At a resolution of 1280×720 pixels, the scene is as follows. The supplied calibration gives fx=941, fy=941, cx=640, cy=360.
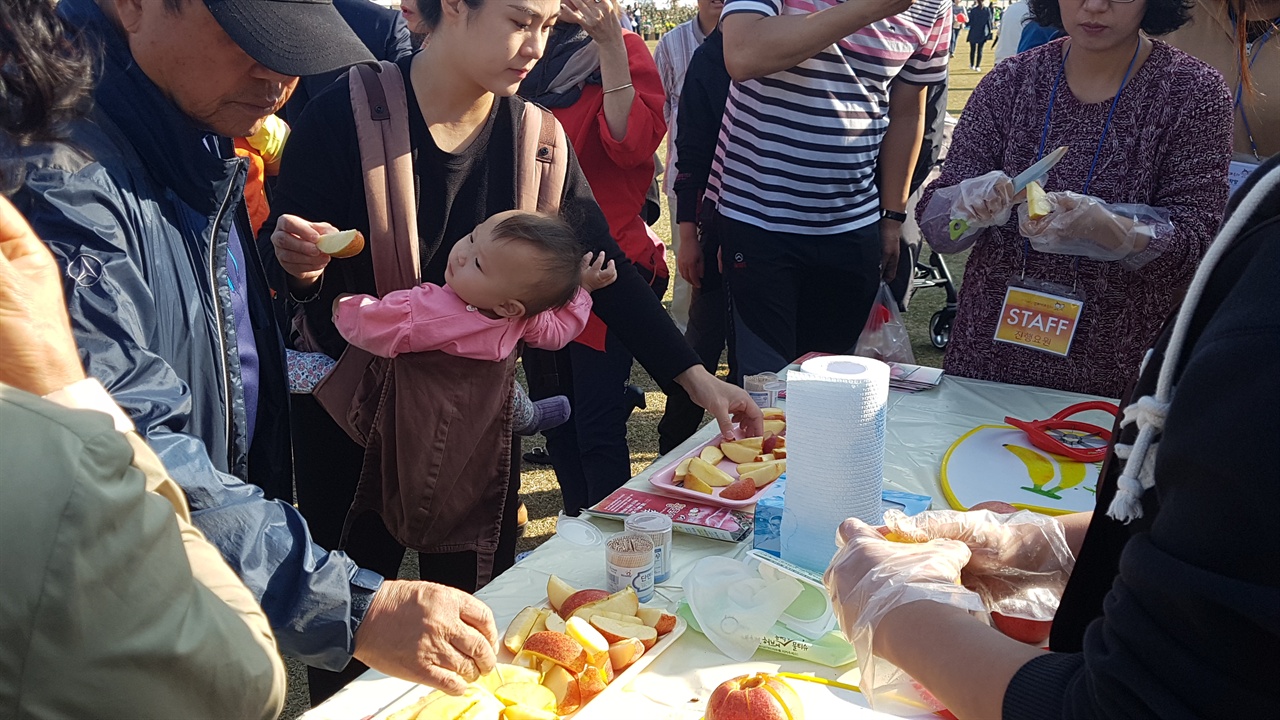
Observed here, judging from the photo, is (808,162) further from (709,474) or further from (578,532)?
(578,532)

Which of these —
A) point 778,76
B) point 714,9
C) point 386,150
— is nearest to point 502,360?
point 386,150

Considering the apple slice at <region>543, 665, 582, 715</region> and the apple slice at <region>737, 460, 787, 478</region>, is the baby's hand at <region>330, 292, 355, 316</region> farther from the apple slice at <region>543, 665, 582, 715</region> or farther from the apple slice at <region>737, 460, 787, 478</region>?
the apple slice at <region>543, 665, 582, 715</region>

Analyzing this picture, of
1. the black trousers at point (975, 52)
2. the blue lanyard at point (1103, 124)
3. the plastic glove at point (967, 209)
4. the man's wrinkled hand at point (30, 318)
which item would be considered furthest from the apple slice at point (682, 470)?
the black trousers at point (975, 52)

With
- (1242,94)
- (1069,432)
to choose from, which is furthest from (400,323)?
(1242,94)

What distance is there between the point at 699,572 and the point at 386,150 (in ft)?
3.53

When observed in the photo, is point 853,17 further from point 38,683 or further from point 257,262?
point 38,683

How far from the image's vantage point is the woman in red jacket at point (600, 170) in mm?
2994

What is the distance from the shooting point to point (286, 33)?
1.37m

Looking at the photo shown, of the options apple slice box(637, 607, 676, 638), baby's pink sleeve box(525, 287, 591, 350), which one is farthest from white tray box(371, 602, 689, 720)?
baby's pink sleeve box(525, 287, 591, 350)

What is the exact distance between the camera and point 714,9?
4.20 meters

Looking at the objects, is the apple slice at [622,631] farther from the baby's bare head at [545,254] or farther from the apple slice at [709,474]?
the baby's bare head at [545,254]

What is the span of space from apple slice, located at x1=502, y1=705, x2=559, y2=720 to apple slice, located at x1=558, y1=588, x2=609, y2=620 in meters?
0.25

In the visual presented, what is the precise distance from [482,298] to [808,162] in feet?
4.50

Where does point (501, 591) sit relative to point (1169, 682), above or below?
below
